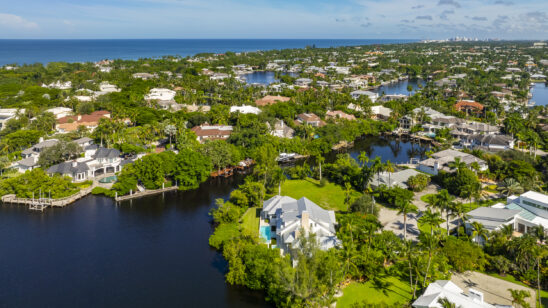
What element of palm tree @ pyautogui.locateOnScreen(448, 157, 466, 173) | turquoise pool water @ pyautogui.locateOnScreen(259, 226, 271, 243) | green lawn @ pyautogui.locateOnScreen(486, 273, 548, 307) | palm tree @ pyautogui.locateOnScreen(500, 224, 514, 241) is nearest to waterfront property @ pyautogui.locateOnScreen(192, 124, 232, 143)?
turquoise pool water @ pyautogui.locateOnScreen(259, 226, 271, 243)

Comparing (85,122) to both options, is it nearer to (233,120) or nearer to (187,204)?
(233,120)

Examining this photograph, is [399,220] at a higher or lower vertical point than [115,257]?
higher

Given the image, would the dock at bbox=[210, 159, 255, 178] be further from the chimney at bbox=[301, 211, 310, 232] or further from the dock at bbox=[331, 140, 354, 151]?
the chimney at bbox=[301, 211, 310, 232]

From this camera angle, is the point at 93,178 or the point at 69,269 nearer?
the point at 69,269

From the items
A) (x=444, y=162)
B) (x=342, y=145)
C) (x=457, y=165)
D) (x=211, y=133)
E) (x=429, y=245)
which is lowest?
(x=429, y=245)

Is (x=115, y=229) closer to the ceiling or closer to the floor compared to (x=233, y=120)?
closer to the floor

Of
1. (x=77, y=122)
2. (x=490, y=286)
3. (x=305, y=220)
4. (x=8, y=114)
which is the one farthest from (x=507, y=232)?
(x=8, y=114)

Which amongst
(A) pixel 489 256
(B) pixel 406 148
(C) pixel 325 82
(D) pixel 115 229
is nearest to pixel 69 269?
(D) pixel 115 229

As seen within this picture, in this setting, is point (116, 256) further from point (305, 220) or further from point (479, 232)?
point (479, 232)
